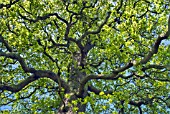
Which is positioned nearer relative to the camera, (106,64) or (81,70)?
(81,70)

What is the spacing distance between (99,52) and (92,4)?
344 cm

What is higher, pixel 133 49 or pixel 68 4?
pixel 68 4

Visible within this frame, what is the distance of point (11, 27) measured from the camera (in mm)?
19781

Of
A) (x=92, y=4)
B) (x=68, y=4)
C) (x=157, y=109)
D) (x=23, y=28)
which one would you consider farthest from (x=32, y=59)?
(x=157, y=109)

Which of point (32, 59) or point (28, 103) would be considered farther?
point (28, 103)

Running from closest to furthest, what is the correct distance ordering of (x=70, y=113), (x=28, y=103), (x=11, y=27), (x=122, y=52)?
(x=70, y=113), (x=122, y=52), (x=11, y=27), (x=28, y=103)

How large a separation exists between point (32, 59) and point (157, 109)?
9.05 metres

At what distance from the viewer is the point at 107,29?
1778 cm

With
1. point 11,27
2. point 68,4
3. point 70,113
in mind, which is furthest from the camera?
point 11,27

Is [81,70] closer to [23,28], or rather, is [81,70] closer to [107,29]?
[107,29]

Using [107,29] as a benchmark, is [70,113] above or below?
below

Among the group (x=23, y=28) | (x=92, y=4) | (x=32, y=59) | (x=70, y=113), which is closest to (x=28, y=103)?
(x=32, y=59)

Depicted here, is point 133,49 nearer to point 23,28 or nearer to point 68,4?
point 68,4

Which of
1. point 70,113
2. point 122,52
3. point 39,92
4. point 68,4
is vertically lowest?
point 70,113
